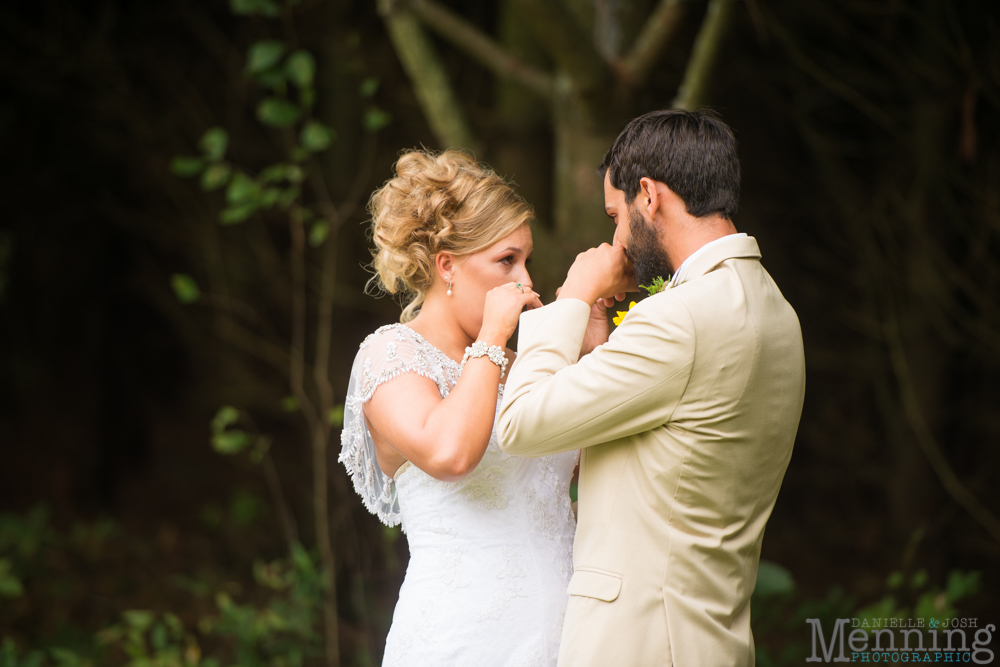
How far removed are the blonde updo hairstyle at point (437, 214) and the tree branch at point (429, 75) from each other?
118cm

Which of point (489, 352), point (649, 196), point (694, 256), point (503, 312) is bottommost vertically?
point (489, 352)

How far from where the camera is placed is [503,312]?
1860 mm

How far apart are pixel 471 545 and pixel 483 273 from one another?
706mm

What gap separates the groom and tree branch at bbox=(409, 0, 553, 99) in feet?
5.10

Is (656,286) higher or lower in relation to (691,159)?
lower

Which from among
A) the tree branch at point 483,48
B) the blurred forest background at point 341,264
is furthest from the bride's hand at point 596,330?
the tree branch at point 483,48

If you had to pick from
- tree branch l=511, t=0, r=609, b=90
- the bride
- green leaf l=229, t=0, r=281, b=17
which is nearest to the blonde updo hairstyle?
the bride

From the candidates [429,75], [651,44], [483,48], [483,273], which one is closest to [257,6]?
[429,75]

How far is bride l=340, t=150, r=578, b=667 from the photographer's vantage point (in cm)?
182

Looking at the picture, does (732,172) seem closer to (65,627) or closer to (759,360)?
(759,360)

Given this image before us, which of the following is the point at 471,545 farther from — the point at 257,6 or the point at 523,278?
the point at 257,6

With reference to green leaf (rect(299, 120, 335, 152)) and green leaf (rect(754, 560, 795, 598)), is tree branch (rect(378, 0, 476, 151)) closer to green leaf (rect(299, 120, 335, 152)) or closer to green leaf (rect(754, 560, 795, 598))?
green leaf (rect(299, 120, 335, 152))

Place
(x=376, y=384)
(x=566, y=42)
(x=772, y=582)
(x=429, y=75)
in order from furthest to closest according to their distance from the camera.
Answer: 1. (x=429, y=75)
2. (x=772, y=582)
3. (x=566, y=42)
4. (x=376, y=384)

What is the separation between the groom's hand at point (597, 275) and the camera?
1.75 metres
